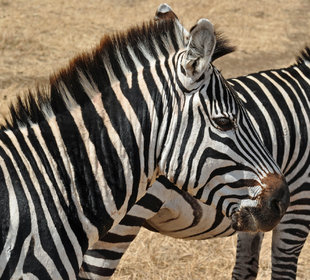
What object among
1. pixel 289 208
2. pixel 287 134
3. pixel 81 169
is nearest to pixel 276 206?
pixel 81 169

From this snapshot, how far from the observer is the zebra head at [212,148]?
358 centimetres

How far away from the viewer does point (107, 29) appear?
1395cm

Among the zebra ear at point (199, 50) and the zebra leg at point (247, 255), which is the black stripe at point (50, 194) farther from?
the zebra leg at point (247, 255)

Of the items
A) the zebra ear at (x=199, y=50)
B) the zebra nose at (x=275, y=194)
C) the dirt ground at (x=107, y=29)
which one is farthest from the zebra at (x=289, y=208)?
the dirt ground at (x=107, y=29)

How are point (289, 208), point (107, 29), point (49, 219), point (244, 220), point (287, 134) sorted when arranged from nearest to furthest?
point (49, 219), point (244, 220), point (287, 134), point (289, 208), point (107, 29)

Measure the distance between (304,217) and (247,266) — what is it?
93cm

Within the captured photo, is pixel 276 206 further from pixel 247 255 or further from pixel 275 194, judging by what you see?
pixel 247 255

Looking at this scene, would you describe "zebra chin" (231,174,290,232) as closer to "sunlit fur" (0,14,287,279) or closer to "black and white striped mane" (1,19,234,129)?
"sunlit fur" (0,14,287,279)

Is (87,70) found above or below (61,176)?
above

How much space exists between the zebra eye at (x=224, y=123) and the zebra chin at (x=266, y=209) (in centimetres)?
36

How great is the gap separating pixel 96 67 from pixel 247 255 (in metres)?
3.42

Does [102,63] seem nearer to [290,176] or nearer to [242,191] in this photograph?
[242,191]

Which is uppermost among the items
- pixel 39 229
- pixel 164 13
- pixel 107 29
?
pixel 107 29

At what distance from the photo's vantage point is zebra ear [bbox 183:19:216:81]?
349 cm
